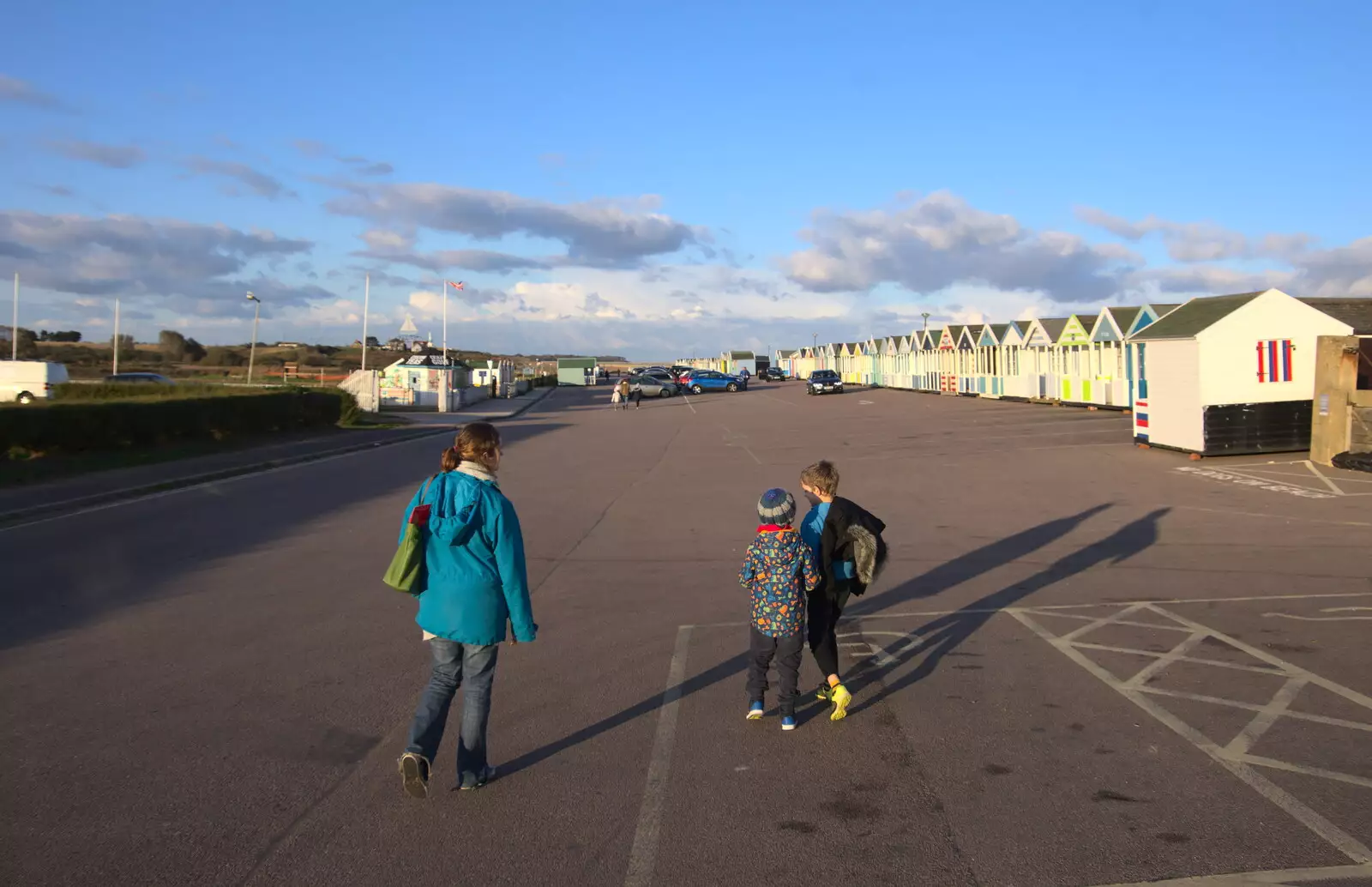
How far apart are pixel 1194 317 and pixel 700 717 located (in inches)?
766

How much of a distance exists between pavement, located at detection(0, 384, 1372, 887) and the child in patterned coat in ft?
1.27

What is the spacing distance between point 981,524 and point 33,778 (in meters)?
10.4

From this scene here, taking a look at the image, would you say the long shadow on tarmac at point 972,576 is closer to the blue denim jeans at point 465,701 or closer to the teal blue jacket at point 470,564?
the blue denim jeans at point 465,701

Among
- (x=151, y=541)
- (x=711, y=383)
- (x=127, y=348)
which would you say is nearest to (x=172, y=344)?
(x=127, y=348)

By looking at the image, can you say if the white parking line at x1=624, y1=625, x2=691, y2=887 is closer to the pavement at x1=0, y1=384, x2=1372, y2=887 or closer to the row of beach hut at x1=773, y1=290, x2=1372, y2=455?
the pavement at x1=0, y1=384, x2=1372, y2=887

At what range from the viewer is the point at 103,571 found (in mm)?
10109

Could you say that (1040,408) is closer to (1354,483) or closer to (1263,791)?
(1354,483)

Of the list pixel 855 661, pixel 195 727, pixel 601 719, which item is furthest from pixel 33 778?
pixel 855 661

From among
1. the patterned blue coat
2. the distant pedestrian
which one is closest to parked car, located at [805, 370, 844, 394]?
the distant pedestrian

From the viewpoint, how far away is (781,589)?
18.0ft

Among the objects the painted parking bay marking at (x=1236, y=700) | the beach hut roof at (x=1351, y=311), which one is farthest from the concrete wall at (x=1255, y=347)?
the painted parking bay marking at (x=1236, y=700)

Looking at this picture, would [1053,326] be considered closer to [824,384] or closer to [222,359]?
[824,384]

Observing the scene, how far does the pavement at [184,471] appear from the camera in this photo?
586 inches

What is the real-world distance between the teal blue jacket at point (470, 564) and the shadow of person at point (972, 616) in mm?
2279
